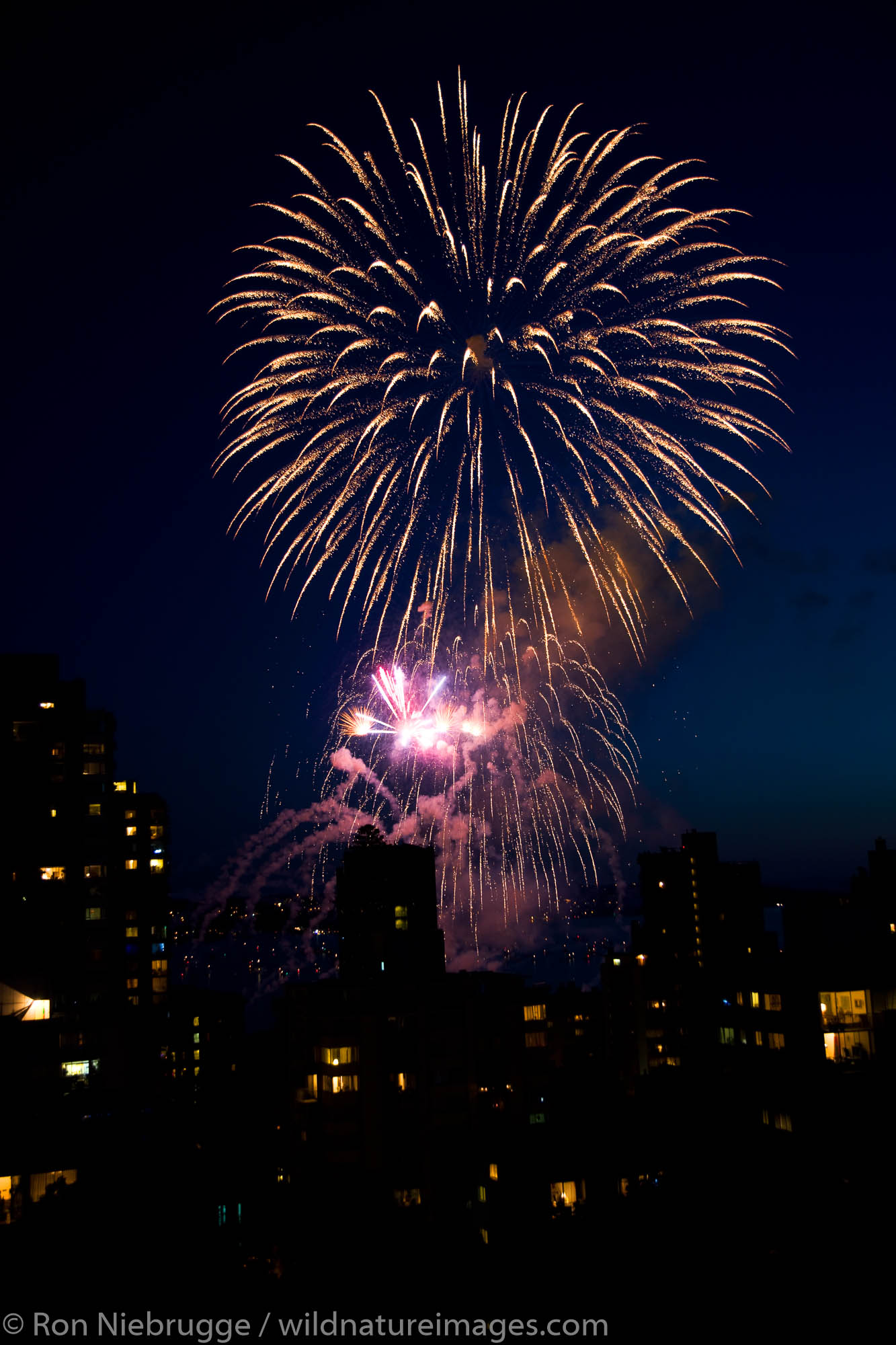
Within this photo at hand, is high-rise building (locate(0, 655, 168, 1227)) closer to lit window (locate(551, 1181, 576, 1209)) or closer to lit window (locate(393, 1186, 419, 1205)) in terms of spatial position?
lit window (locate(393, 1186, 419, 1205))

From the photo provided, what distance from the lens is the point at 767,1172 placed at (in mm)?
27750

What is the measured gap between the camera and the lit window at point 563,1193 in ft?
98.2

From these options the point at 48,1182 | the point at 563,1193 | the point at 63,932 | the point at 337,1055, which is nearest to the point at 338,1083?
the point at 337,1055

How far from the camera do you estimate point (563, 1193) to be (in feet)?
99.2

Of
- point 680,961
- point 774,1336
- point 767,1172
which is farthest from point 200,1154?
point 680,961

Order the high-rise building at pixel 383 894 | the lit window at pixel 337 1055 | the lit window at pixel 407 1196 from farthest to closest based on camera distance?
the high-rise building at pixel 383 894 → the lit window at pixel 337 1055 → the lit window at pixel 407 1196

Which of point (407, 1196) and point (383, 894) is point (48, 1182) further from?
point (383, 894)

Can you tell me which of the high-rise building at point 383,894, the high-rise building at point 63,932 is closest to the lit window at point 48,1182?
the high-rise building at point 63,932

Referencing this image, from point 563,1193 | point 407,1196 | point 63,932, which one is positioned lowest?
point 407,1196

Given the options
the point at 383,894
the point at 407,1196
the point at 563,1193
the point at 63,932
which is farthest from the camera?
the point at 383,894

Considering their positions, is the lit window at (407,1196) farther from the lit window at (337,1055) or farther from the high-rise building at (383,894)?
the high-rise building at (383,894)

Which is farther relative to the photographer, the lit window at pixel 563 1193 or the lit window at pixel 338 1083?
Result: the lit window at pixel 338 1083

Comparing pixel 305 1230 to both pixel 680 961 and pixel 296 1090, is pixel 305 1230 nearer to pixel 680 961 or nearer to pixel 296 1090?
pixel 296 1090

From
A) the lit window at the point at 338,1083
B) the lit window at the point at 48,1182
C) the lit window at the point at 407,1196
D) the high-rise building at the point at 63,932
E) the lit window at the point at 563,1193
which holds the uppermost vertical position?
the high-rise building at the point at 63,932
